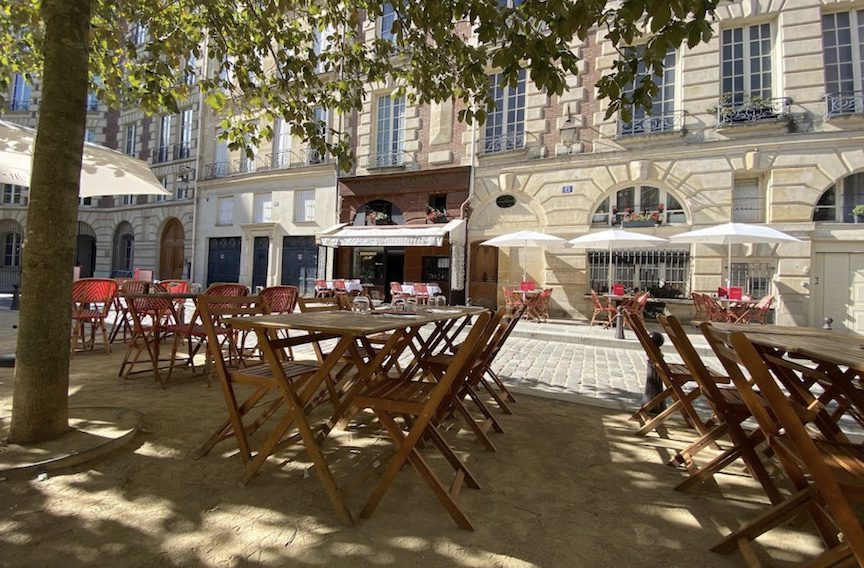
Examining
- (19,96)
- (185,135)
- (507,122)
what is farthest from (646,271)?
(19,96)

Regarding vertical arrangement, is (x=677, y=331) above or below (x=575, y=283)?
below

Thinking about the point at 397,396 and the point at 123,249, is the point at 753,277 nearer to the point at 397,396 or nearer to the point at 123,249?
the point at 397,396

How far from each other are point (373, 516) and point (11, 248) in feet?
92.1

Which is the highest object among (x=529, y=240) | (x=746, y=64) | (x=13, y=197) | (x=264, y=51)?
(x=746, y=64)

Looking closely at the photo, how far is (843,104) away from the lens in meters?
9.66

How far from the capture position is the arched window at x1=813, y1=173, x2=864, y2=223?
9.62 m

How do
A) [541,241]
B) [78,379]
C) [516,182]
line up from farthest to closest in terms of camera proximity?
[516,182] < [541,241] < [78,379]

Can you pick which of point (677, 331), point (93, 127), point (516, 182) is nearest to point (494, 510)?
point (677, 331)

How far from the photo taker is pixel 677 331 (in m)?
2.28

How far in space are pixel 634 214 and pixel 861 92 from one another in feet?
17.0

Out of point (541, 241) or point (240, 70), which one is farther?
point (541, 241)

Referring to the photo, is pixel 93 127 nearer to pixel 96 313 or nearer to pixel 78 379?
pixel 96 313

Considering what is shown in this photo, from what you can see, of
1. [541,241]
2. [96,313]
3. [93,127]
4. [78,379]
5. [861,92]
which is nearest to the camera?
[78,379]

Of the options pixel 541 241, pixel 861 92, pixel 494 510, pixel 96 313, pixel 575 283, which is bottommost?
pixel 494 510
